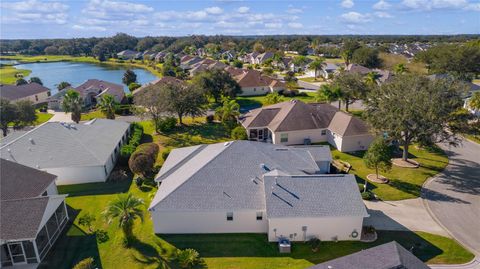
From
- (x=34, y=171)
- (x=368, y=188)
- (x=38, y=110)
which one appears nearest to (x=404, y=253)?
(x=368, y=188)

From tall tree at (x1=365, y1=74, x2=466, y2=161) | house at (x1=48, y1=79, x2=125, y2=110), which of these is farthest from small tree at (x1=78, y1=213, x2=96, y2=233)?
house at (x1=48, y1=79, x2=125, y2=110)

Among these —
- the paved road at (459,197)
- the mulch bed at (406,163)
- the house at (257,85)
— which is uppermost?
the house at (257,85)

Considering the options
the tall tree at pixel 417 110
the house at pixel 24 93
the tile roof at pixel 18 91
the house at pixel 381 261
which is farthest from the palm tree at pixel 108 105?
the house at pixel 381 261

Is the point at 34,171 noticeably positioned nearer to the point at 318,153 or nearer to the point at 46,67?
the point at 318,153

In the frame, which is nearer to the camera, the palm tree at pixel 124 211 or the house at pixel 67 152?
the palm tree at pixel 124 211

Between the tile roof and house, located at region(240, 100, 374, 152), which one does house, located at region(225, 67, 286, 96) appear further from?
the tile roof

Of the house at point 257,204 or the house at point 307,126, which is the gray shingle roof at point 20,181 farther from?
the house at point 307,126
